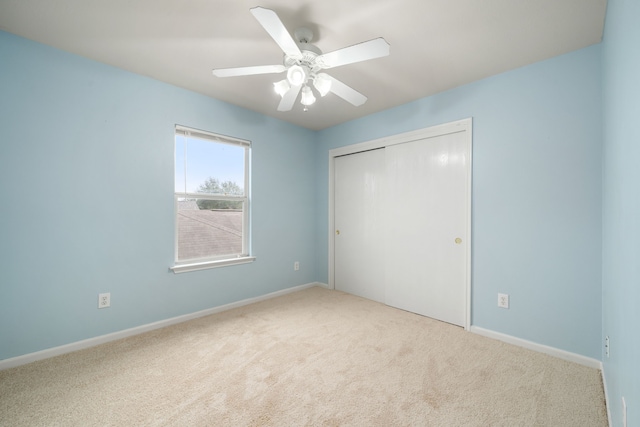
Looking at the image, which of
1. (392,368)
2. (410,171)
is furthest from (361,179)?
(392,368)

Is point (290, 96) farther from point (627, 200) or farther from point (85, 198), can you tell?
point (627, 200)

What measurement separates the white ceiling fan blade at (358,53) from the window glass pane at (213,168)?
179cm

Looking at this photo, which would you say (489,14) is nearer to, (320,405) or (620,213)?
(620,213)

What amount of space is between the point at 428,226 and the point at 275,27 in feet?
7.62

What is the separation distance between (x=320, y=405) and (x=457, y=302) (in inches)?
70.4

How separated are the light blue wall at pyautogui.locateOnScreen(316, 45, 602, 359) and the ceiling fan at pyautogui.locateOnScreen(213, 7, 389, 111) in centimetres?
137

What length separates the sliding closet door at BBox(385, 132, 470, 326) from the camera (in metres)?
2.68

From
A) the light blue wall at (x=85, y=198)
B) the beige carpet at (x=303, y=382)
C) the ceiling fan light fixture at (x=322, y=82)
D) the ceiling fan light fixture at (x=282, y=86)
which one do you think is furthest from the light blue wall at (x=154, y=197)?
the ceiling fan light fixture at (x=322, y=82)

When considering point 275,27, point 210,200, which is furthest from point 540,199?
point 210,200

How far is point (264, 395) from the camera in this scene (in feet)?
5.40

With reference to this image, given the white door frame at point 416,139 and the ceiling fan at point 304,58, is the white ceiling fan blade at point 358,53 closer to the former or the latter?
the ceiling fan at point 304,58

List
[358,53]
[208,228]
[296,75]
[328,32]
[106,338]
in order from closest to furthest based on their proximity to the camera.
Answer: [358,53], [296,75], [328,32], [106,338], [208,228]

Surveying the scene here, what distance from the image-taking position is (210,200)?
119 inches

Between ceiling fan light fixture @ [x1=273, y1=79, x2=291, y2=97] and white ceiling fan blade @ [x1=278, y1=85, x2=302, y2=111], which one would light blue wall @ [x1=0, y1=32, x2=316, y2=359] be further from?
ceiling fan light fixture @ [x1=273, y1=79, x2=291, y2=97]
